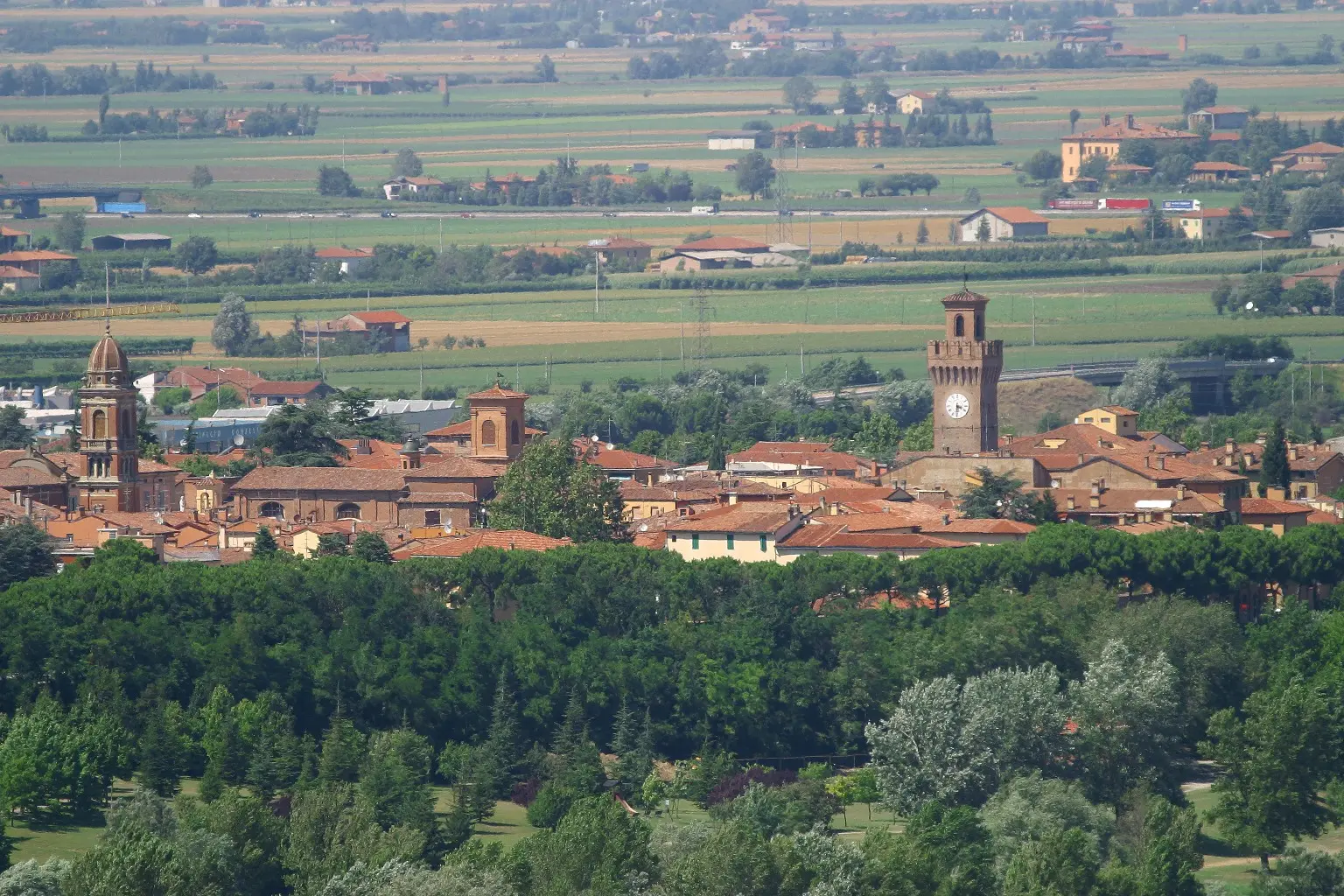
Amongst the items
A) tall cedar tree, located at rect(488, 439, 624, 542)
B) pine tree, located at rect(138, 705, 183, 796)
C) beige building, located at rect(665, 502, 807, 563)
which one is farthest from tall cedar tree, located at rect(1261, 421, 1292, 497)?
pine tree, located at rect(138, 705, 183, 796)

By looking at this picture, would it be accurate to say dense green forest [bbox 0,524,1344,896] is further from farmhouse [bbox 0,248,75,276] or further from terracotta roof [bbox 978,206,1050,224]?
terracotta roof [bbox 978,206,1050,224]

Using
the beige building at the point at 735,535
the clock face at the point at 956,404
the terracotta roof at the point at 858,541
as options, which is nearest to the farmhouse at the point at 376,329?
the clock face at the point at 956,404

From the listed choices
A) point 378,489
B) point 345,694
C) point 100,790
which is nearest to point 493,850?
point 100,790

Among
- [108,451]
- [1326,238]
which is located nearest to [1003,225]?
[1326,238]

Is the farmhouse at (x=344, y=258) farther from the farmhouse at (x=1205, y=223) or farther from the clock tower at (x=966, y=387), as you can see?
the clock tower at (x=966, y=387)

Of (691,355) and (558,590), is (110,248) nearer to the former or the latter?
(691,355)
